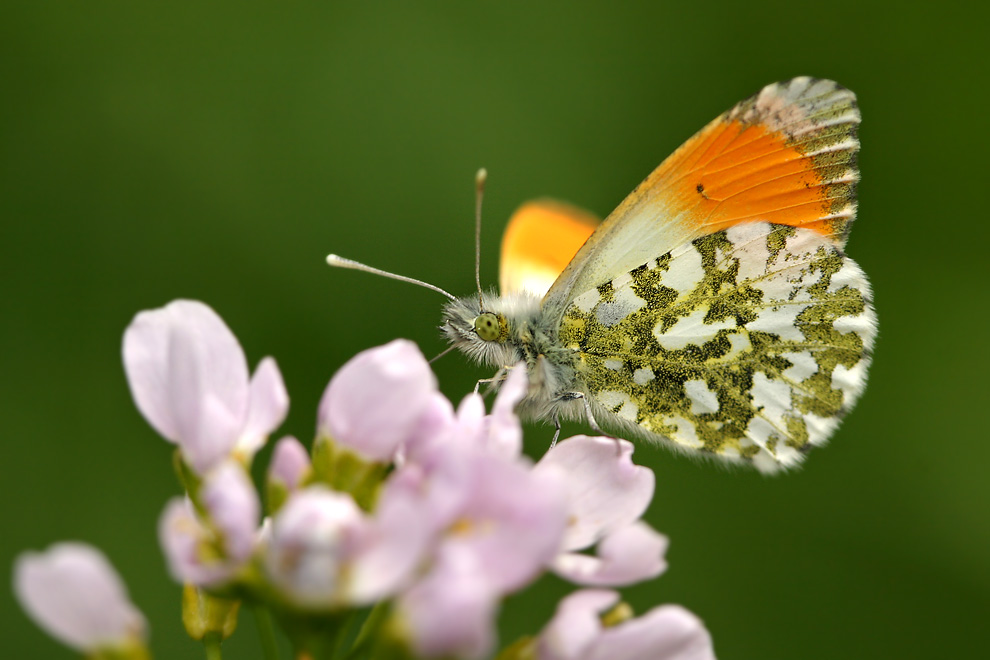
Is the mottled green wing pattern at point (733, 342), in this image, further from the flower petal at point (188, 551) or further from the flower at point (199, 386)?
the flower petal at point (188, 551)

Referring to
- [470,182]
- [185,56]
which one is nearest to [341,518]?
[470,182]

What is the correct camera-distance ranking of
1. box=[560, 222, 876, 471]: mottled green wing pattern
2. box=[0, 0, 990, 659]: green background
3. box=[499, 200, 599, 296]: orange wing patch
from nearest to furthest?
box=[560, 222, 876, 471]: mottled green wing pattern < box=[499, 200, 599, 296]: orange wing patch < box=[0, 0, 990, 659]: green background

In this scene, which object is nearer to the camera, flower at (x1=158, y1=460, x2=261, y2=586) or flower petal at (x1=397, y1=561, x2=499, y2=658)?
flower petal at (x1=397, y1=561, x2=499, y2=658)

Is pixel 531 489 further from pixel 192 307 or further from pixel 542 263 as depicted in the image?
pixel 542 263

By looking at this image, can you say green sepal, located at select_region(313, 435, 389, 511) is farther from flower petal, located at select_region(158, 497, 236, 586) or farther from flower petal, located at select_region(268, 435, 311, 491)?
flower petal, located at select_region(158, 497, 236, 586)

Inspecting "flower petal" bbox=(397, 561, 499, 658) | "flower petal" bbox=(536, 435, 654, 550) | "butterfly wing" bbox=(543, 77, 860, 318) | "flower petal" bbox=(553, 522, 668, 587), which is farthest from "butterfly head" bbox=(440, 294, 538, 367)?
"flower petal" bbox=(397, 561, 499, 658)

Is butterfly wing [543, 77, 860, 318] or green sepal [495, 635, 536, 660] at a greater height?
butterfly wing [543, 77, 860, 318]

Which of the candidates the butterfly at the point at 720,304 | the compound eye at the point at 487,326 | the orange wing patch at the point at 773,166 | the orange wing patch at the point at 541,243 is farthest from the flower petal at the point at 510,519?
the orange wing patch at the point at 541,243
